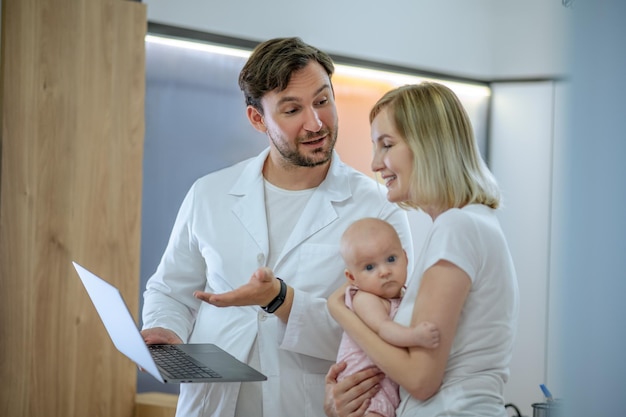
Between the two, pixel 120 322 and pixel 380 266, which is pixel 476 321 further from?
pixel 120 322

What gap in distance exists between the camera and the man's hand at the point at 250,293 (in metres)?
1.75

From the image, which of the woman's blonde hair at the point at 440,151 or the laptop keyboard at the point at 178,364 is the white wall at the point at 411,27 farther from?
the woman's blonde hair at the point at 440,151

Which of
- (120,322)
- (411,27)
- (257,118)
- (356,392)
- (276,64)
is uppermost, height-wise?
(411,27)

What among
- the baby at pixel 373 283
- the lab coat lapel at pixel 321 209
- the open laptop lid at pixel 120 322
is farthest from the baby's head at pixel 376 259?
the open laptop lid at pixel 120 322

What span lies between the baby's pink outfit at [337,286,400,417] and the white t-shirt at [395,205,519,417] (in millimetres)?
152

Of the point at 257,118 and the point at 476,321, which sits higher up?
the point at 257,118

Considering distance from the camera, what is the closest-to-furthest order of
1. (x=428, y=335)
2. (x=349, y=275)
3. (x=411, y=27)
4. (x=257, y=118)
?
(x=428, y=335) < (x=349, y=275) < (x=257, y=118) < (x=411, y=27)

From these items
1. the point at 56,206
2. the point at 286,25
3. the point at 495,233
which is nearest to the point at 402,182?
the point at 495,233

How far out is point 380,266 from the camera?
1.77 meters

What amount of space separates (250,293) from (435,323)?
51 cm

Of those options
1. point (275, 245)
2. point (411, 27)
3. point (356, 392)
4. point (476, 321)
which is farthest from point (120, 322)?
point (411, 27)

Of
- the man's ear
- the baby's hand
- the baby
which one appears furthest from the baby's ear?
the man's ear

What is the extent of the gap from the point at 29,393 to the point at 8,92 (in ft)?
3.74

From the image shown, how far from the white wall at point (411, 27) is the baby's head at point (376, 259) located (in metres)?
2.16
